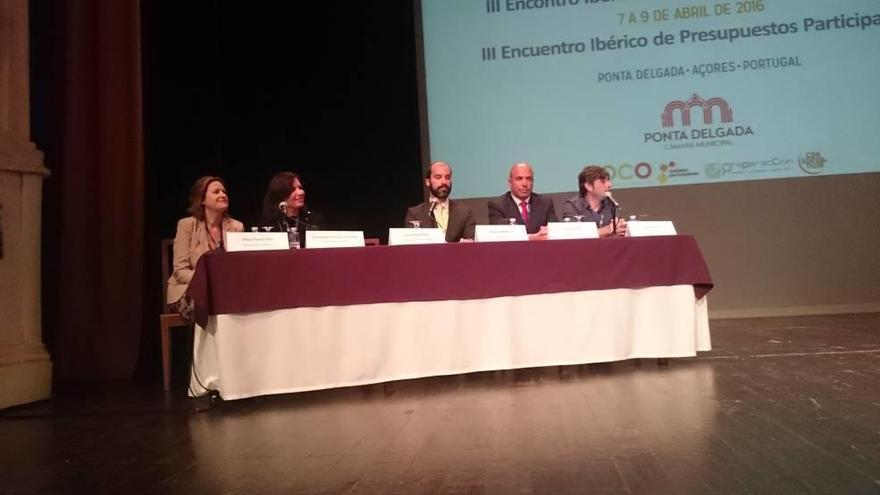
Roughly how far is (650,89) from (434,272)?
2907mm

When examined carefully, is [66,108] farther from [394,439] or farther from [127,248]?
[394,439]

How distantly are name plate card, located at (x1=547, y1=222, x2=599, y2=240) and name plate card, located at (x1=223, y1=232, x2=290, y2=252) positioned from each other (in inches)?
50.5

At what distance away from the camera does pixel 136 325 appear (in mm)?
3982

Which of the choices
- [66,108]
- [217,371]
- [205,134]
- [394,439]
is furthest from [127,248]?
[394,439]

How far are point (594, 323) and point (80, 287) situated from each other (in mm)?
3113

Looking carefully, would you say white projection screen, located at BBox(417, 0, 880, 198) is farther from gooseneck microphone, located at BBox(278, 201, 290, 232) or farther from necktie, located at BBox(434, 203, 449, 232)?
gooseneck microphone, located at BBox(278, 201, 290, 232)

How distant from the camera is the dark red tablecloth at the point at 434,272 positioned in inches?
104

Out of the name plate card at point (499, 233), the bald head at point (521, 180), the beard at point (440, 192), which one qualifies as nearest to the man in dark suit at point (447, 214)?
the beard at point (440, 192)

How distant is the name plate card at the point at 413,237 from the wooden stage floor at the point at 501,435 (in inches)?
26.4

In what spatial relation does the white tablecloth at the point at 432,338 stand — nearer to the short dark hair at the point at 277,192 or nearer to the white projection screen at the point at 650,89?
the short dark hair at the point at 277,192

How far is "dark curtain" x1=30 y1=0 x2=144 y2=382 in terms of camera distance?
386cm

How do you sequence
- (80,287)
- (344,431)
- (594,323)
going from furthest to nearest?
1. (80,287)
2. (594,323)
3. (344,431)

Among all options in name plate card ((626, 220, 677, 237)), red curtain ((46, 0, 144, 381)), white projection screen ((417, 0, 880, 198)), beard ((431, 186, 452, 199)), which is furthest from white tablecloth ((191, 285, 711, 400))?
white projection screen ((417, 0, 880, 198))

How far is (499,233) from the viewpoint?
3.08m
